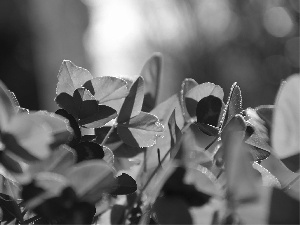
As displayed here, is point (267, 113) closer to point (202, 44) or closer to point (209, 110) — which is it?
point (209, 110)

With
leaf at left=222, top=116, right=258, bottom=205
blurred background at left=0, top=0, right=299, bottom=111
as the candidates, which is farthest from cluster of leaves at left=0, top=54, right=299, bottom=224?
blurred background at left=0, top=0, right=299, bottom=111

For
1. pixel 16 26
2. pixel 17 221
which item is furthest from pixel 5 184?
pixel 16 26

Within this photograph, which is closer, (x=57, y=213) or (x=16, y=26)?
(x=57, y=213)

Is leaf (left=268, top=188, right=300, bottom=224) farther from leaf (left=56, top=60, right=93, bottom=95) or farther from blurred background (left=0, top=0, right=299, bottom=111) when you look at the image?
blurred background (left=0, top=0, right=299, bottom=111)

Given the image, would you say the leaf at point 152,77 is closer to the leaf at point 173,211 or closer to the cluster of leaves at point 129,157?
the cluster of leaves at point 129,157

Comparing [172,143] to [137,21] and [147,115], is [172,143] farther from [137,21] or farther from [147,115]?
[137,21]

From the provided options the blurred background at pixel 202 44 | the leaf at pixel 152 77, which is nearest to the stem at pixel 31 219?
the leaf at pixel 152 77
